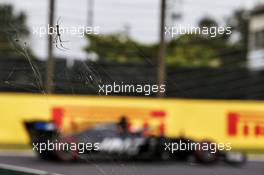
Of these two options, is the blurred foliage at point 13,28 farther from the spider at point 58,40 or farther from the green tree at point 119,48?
the green tree at point 119,48

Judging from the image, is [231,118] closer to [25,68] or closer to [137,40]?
[137,40]

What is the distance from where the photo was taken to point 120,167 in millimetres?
2539

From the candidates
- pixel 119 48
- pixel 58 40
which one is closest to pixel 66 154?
pixel 58 40

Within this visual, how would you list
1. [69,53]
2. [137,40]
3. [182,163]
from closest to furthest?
[69,53] → [182,163] → [137,40]

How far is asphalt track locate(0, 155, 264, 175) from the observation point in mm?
2551

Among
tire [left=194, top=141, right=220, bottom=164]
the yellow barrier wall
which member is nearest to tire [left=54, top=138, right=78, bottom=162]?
tire [left=194, top=141, right=220, bottom=164]

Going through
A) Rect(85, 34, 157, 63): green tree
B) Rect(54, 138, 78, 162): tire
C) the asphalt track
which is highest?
Rect(85, 34, 157, 63): green tree

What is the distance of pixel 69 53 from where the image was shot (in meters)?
2.52

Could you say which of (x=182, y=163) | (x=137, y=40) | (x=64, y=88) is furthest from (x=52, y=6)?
(x=137, y=40)

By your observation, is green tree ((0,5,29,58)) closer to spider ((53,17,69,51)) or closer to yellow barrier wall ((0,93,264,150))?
spider ((53,17,69,51))

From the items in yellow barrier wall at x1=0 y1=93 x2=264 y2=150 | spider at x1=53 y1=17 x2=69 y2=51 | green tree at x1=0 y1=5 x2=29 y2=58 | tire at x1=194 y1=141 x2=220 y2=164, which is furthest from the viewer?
yellow barrier wall at x1=0 y1=93 x2=264 y2=150

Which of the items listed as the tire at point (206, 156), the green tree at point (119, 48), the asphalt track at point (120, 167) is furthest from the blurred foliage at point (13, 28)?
the tire at point (206, 156)

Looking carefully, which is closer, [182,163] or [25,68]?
[25,68]

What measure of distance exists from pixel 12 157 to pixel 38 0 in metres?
0.96
